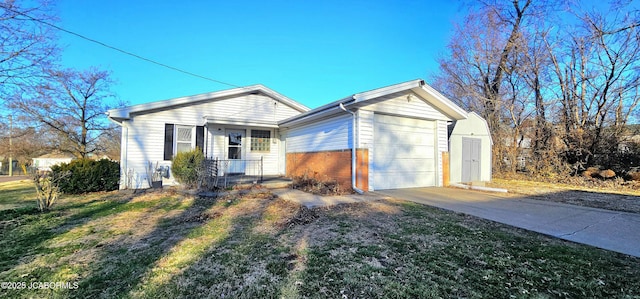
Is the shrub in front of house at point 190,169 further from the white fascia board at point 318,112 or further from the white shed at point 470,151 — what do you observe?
the white shed at point 470,151

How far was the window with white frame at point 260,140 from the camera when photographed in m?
12.7

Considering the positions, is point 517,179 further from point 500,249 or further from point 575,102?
point 500,249

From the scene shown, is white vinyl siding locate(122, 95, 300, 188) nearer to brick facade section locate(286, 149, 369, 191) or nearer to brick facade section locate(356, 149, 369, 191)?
brick facade section locate(286, 149, 369, 191)

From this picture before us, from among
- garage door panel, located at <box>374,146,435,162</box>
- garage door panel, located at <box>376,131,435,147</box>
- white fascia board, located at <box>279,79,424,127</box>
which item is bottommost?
garage door panel, located at <box>374,146,435,162</box>

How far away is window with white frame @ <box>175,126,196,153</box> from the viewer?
1077 centimetres

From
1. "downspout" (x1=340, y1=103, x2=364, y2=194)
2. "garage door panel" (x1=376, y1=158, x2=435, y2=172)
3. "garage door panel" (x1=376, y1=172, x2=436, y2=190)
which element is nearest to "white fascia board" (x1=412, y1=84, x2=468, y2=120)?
"garage door panel" (x1=376, y1=158, x2=435, y2=172)

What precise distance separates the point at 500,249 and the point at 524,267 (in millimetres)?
601

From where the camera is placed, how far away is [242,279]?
286cm

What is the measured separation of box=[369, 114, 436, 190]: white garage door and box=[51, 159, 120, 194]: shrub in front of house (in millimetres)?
9189

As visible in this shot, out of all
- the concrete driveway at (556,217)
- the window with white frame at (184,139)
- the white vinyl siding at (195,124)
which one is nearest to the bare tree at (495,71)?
the concrete driveway at (556,217)

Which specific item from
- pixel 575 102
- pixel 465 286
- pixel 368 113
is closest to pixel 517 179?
pixel 575 102

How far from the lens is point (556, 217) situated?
5.69 meters

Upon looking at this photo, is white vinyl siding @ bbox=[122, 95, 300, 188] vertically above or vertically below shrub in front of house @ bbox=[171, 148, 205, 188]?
above

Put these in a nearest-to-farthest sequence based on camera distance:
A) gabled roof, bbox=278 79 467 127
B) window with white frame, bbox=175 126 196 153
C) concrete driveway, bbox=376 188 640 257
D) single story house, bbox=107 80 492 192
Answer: concrete driveway, bbox=376 188 640 257 → gabled roof, bbox=278 79 467 127 → single story house, bbox=107 80 492 192 → window with white frame, bbox=175 126 196 153
